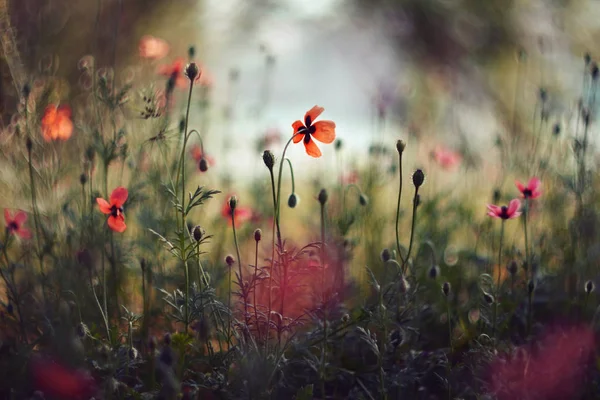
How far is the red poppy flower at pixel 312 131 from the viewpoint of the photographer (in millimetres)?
1647

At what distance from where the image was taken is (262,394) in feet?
4.92

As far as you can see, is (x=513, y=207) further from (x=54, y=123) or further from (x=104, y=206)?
(x=54, y=123)

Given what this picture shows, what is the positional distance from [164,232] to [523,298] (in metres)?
1.31

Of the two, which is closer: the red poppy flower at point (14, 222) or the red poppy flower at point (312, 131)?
the red poppy flower at point (312, 131)

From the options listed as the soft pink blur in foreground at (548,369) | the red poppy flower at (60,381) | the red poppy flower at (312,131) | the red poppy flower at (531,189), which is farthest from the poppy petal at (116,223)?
the red poppy flower at (531,189)

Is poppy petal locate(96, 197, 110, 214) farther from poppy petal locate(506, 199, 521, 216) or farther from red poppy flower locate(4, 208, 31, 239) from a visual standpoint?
poppy petal locate(506, 199, 521, 216)

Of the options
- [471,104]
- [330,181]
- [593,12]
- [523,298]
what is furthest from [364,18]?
[523,298]

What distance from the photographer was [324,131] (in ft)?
5.47

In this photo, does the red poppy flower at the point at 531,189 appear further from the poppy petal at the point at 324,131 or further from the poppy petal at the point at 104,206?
the poppy petal at the point at 104,206

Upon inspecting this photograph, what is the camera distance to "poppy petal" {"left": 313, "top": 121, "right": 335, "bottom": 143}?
1.65m

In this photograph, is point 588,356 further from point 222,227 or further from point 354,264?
point 222,227

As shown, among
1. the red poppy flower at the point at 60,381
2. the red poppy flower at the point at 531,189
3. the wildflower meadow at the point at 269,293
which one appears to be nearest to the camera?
the red poppy flower at the point at 60,381

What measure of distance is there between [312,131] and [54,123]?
111 cm

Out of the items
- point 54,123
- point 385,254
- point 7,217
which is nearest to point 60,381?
point 7,217
